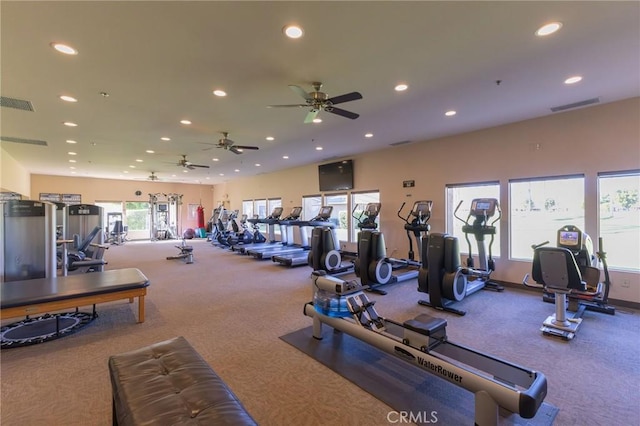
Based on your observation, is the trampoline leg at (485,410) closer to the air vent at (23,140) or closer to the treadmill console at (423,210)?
the treadmill console at (423,210)

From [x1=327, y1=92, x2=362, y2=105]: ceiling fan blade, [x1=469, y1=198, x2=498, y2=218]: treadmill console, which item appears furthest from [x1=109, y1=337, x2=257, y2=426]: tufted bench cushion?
[x1=469, y1=198, x2=498, y2=218]: treadmill console

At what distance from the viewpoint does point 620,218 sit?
15.1 ft

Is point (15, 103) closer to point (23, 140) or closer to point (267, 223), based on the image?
point (23, 140)

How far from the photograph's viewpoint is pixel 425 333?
2346 millimetres

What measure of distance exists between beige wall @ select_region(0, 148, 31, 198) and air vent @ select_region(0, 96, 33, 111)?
4.56 m

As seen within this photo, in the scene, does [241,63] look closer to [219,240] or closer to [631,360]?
[631,360]

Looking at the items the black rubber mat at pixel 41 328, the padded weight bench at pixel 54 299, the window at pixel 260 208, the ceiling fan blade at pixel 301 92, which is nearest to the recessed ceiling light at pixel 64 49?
the ceiling fan blade at pixel 301 92

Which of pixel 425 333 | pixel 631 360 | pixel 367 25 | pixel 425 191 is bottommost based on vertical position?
pixel 631 360

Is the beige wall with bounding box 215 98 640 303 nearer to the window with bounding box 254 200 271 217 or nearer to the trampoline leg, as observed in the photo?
the trampoline leg

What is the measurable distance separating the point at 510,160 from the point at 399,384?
5069mm

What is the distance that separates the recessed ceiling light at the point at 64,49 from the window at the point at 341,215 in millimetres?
7152

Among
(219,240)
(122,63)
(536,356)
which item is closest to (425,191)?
(536,356)

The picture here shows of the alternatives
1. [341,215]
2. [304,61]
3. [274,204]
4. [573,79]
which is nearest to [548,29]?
[573,79]

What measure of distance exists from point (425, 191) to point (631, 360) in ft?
15.2
